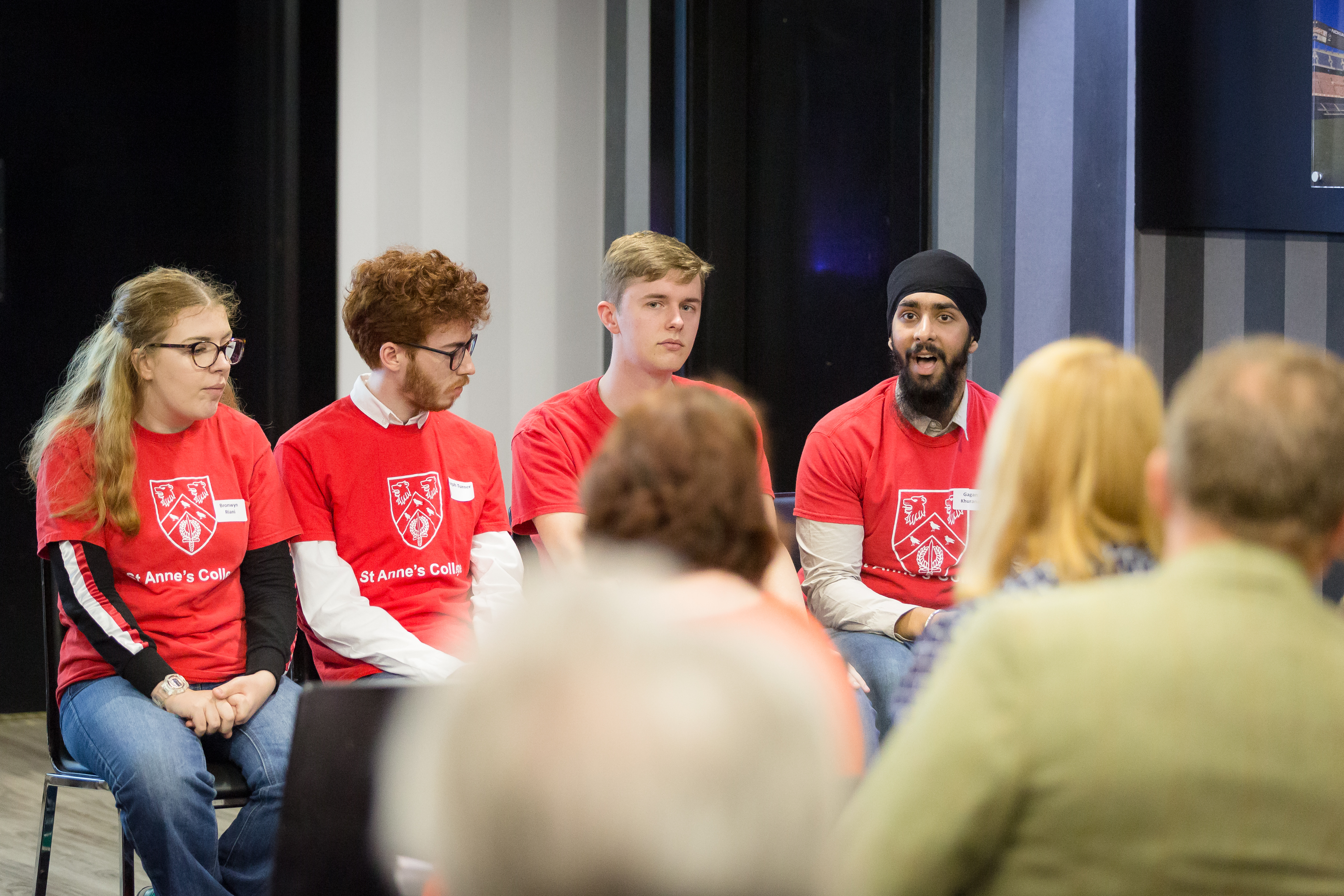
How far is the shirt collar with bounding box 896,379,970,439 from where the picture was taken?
2781mm

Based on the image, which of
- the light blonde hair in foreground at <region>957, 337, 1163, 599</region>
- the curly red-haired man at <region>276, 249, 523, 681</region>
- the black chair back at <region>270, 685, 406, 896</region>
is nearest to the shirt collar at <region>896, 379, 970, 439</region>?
the curly red-haired man at <region>276, 249, 523, 681</region>

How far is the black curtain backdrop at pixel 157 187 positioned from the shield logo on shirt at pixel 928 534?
240 centimetres

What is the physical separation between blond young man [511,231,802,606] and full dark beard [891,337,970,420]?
0.37 meters

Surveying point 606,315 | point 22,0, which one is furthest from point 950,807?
point 22,0

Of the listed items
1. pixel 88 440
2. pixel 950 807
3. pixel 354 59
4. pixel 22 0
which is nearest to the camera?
pixel 950 807

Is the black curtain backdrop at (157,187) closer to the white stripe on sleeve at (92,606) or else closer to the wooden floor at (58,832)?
the wooden floor at (58,832)

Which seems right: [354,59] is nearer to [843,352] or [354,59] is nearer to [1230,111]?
[843,352]

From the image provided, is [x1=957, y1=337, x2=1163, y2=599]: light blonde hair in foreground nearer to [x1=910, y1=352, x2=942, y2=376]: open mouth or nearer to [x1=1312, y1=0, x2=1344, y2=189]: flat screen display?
[x1=910, y1=352, x2=942, y2=376]: open mouth

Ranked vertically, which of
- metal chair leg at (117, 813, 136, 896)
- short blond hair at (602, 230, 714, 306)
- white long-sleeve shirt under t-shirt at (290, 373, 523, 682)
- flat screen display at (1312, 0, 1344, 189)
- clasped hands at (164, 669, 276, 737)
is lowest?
metal chair leg at (117, 813, 136, 896)

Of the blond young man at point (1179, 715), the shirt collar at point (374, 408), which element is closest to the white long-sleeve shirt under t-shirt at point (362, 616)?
the shirt collar at point (374, 408)

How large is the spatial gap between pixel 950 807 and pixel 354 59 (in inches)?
158

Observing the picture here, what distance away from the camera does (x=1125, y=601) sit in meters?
0.96

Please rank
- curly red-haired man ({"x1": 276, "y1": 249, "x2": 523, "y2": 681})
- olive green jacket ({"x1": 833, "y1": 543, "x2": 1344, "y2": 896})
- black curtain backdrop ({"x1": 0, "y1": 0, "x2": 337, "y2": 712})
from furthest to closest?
black curtain backdrop ({"x1": 0, "y1": 0, "x2": 337, "y2": 712})
curly red-haired man ({"x1": 276, "y1": 249, "x2": 523, "y2": 681})
olive green jacket ({"x1": 833, "y1": 543, "x2": 1344, "y2": 896})

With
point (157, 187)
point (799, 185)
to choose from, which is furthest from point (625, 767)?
point (157, 187)
